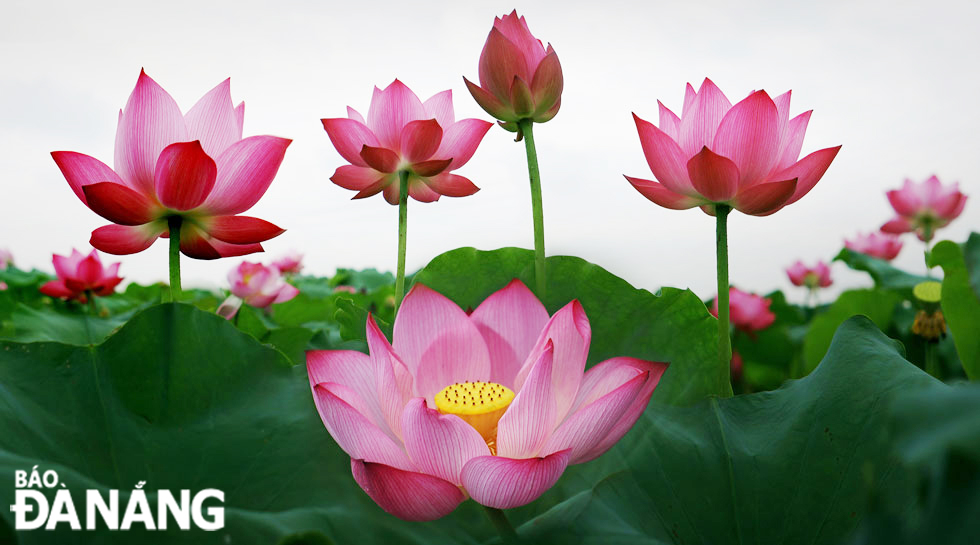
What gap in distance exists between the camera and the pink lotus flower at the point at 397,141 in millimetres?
809

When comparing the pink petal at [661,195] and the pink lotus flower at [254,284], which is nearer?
the pink petal at [661,195]

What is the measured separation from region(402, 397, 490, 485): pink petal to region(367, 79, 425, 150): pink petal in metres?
0.45

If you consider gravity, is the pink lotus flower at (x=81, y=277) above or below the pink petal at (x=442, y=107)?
below

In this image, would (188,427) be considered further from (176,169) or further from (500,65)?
(500,65)

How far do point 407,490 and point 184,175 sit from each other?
380 mm

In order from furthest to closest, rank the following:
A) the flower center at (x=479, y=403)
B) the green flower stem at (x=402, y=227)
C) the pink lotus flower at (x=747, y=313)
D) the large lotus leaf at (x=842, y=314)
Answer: the pink lotus flower at (x=747, y=313), the large lotus leaf at (x=842, y=314), the green flower stem at (x=402, y=227), the flower center at (x=479, y=403)

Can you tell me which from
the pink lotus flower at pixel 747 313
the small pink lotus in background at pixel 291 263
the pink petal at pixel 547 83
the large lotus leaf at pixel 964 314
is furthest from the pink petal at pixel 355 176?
the small pink lotus in background at pixel 291 263

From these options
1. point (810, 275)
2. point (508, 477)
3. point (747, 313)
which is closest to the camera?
point (508, 477)

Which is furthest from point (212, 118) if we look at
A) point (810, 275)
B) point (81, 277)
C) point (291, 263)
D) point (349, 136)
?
point (291, 263)

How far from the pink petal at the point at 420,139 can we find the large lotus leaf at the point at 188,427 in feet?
0.96

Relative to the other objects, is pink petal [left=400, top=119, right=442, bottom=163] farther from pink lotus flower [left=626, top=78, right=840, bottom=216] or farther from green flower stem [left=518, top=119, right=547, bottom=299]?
pink lotus flower [left=626, top=78, right=840, bottom=216]

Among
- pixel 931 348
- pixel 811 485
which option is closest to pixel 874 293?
pixel 931 348

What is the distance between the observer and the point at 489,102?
80 centimetres

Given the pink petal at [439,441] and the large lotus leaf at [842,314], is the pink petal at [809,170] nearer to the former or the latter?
the pink petal at [439,441]
